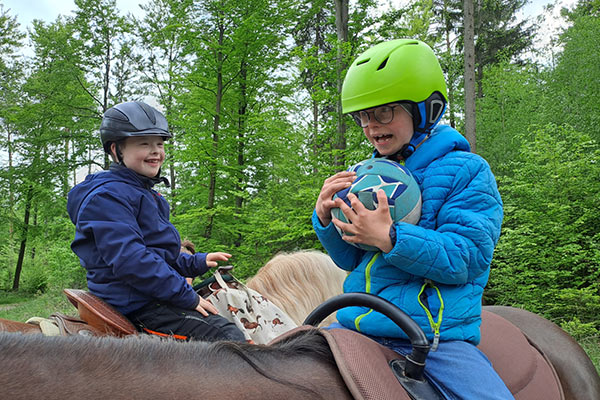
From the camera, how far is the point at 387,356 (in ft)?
4.39

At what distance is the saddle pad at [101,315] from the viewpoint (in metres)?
2.45

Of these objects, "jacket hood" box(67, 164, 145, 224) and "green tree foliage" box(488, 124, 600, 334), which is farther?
"green tree foliage" box(488, 124, 600, 334)

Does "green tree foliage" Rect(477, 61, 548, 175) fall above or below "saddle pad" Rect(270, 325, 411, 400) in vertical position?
above

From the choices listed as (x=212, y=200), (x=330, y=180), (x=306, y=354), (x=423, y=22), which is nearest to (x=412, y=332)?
(x=306, y=354)

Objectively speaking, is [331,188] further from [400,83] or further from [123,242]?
[123,242]

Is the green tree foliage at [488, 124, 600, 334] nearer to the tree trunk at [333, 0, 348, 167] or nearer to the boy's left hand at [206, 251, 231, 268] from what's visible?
the tree trunk at [333, 0, 348, 167]

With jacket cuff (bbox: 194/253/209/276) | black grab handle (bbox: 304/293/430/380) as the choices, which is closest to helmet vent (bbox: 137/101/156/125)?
jacket cuff (bbox: 194/253/209/276)

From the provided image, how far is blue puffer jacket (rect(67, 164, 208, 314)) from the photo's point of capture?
243 centimetres

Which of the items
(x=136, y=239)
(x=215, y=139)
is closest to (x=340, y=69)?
(x=215, y=139)

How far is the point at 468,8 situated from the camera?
11.4 metres

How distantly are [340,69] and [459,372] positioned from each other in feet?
30.6

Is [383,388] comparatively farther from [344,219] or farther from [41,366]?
[41,366]

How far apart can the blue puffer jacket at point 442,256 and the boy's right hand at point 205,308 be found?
142 centimetres

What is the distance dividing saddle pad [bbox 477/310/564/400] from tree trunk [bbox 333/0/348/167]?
25.3 ft
